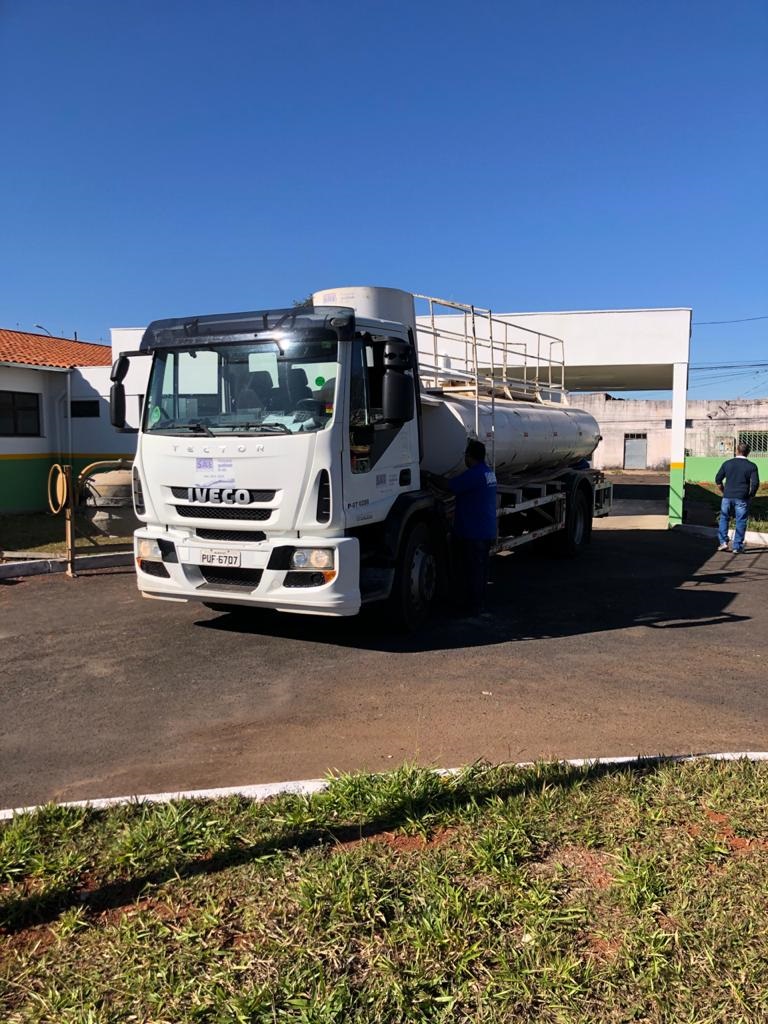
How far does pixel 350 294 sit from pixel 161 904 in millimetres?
6236

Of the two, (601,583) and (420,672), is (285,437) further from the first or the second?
(601,583)

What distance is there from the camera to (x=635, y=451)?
42156 mm

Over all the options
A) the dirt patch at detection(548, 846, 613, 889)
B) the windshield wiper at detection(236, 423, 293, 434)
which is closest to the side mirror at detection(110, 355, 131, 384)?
the windshield wiper at detection(236, 423, 293, 434)

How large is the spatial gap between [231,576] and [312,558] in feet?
2.76

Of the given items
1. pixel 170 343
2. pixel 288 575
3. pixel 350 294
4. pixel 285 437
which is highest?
pixel 350 294

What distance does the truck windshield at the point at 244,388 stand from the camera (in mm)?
6473

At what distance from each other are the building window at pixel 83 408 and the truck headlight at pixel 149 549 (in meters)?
12.2

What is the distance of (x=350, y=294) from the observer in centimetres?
810

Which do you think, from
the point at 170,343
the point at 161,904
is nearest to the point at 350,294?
the point at 170,343

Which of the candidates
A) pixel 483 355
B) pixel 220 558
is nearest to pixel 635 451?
pixel 483 355

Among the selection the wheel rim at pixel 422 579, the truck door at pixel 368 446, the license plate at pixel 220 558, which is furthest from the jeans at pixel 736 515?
the license plate at pixel 220 558

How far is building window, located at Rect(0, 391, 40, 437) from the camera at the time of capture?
55.6 feet

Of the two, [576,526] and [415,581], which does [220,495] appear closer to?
[415,581]

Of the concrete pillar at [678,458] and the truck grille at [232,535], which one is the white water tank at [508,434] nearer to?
the truck grille at [232,535]
